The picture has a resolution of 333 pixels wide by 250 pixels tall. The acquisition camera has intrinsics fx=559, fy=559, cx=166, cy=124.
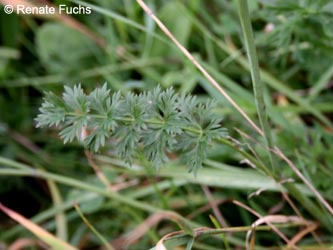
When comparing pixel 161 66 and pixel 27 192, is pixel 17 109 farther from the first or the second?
pixel 161 66

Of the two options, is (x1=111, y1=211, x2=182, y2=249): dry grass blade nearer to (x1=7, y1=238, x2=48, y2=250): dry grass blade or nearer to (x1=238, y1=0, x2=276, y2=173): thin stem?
(x1=7, y1=238, x2=48, y2=250): dry grass blade

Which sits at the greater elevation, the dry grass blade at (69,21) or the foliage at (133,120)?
the dry grass blade at (69,21)

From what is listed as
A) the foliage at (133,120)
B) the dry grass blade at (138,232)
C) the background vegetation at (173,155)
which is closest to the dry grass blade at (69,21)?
the background vegetation at (173,155)

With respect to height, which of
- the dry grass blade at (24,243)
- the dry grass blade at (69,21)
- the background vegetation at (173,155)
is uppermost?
the dry grass blade at (69,21)

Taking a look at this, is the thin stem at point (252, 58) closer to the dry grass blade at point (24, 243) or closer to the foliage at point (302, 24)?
the foliage at point (302, 24)

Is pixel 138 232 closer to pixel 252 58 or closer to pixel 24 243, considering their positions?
pixel 24 243

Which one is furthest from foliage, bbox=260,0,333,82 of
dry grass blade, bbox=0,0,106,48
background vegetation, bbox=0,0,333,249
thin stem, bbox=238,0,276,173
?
dry grass blade, bbox=0,0,106,48
